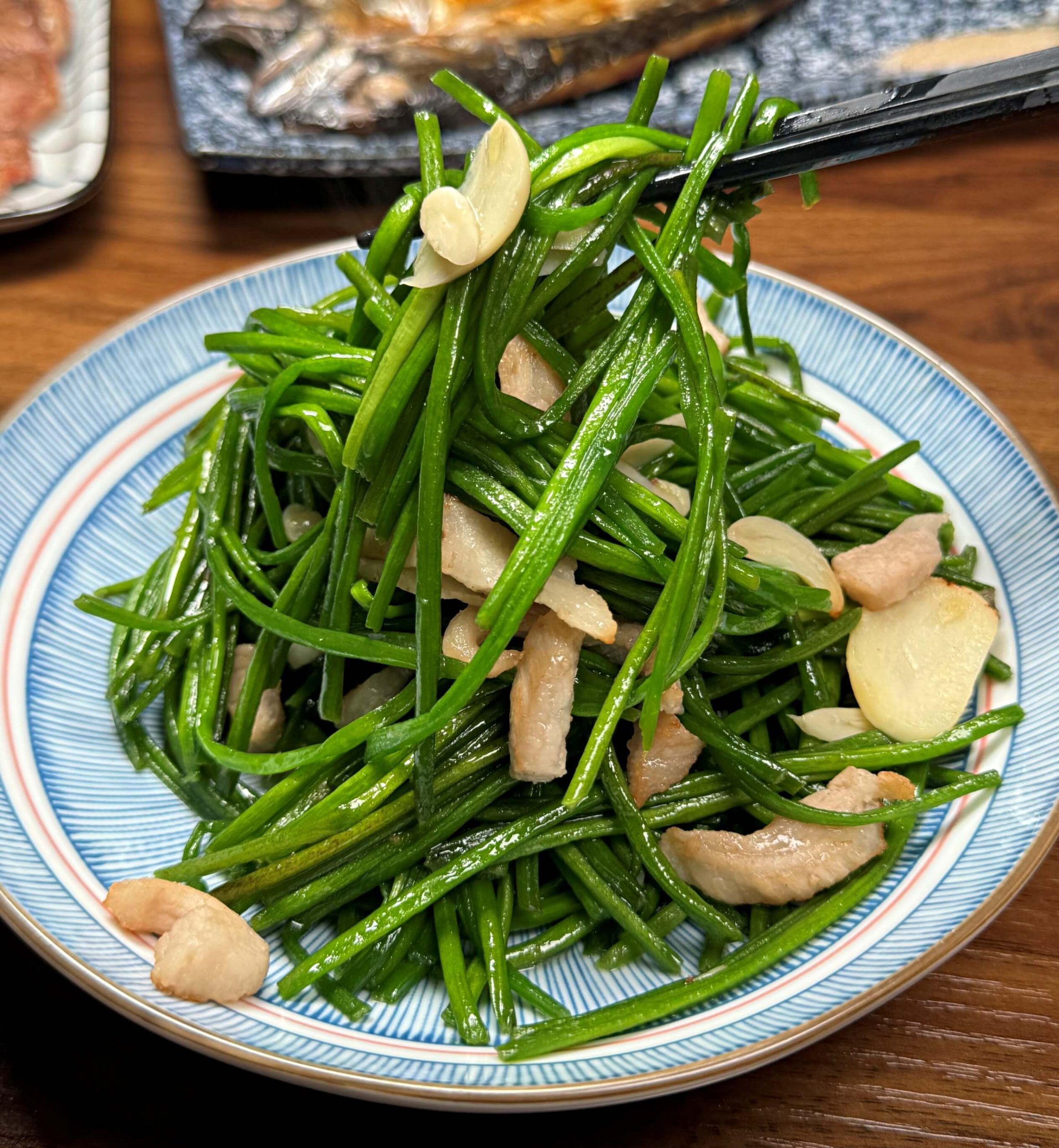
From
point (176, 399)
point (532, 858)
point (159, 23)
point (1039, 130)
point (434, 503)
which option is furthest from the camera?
point (159, 23)

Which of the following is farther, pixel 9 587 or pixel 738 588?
pixel 9 587

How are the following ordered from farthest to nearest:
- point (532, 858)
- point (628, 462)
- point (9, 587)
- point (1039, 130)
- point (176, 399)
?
point (1039, 130) < point (176, 399) < point (9, 587) < point (628, 462) < point (532, 858)

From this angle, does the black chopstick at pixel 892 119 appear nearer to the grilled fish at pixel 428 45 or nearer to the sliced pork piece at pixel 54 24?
the grilled fish at pixel 428 45

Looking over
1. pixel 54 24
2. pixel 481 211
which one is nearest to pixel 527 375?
pixel 481 211

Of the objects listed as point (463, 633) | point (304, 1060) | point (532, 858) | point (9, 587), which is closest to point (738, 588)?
point (463, 633)

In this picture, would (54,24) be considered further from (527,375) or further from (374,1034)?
(374,1034)

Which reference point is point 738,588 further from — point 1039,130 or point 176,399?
point 1039,130

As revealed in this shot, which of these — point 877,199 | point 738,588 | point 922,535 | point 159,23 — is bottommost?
point 738,588

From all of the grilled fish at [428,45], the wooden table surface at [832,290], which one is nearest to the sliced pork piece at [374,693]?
the wooden table surface at [832,290]
